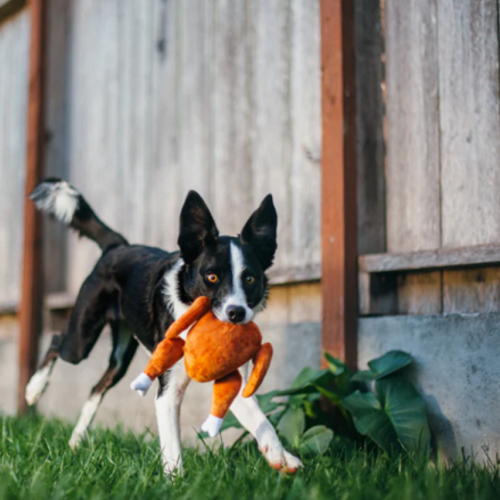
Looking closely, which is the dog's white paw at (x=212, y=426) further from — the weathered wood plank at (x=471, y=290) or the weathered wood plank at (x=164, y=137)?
the weathered wood plank at (x=164, y=137)

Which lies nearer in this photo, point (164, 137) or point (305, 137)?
point (305, 137)

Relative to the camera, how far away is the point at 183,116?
520 cm

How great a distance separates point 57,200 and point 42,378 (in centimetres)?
100

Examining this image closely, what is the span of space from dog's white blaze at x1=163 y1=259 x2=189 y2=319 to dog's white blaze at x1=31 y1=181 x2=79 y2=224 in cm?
109

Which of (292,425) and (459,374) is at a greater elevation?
(459,374)

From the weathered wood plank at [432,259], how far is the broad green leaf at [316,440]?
0.82 meters

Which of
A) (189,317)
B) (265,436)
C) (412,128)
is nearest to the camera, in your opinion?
(189,317)

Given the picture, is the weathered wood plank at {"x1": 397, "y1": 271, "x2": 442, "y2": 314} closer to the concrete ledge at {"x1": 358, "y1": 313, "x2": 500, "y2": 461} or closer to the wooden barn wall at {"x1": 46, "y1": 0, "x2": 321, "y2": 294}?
the concrete ledge at {"x1": 358, "y1": 313, "x2": 500, "y2": 461}

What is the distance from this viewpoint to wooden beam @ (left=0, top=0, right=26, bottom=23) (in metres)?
7.01

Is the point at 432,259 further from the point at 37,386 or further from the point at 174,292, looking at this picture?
the point at 37,386

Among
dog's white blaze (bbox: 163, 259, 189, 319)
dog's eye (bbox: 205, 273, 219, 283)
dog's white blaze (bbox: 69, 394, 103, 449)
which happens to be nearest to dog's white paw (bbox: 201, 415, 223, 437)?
dog's eye (bbox: 205, 273, 219, 283)

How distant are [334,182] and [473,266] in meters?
0.85

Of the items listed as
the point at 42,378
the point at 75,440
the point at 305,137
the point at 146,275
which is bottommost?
the point at 75,440

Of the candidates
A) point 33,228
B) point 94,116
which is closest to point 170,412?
point 33,228
